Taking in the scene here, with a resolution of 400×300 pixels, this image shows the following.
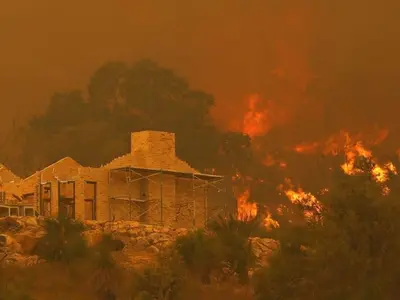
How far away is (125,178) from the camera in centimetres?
5238

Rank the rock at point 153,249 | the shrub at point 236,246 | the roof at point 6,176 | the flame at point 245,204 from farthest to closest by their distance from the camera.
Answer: the flame at point 245,204 < the roof at point 6,176 < the rock at point 153,249 < the shrub at point 236,246

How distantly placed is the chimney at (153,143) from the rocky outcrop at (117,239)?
8.71m

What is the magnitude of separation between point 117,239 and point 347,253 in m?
15.8

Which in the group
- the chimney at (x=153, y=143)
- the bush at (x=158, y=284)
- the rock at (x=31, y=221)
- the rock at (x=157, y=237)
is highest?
the chimney at (x=153, y=143)

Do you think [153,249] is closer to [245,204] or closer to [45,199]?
[45,199]

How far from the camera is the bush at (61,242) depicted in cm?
3809

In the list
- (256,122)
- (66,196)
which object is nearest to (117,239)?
(66,196)

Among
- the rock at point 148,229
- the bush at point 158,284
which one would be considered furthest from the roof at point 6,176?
the bush at point 158,284

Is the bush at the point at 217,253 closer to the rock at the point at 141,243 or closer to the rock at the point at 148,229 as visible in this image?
the rock at the point at 141,243

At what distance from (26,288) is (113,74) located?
2491 inches

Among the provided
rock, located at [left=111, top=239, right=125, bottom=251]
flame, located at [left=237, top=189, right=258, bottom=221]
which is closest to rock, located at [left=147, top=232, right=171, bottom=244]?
rock, located at [left=111, top=239, right=125, bottom=251]

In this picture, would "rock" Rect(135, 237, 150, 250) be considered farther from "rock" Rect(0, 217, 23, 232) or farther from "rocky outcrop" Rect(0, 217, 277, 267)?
"rock" Rect(0, 217, 23, 232)

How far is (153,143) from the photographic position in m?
53.8

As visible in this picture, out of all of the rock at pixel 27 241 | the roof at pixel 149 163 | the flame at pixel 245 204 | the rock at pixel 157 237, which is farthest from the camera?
the flame at pixel 245 204
